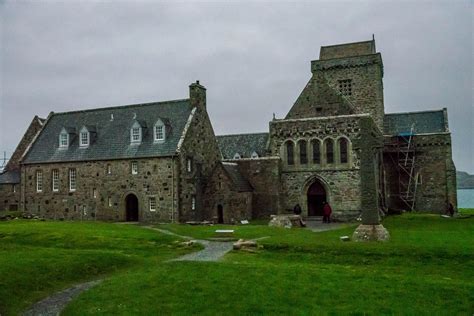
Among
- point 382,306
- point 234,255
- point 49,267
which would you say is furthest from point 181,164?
point 382,306

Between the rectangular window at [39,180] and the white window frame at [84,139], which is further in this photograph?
the rectangular window at [39,180]

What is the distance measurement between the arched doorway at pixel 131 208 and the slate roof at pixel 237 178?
9.48 meters

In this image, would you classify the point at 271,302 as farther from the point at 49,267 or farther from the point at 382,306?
the point at 49,267

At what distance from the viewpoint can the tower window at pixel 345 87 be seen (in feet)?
209

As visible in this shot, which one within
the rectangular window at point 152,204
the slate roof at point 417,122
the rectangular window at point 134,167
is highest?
the slate roof at point 417,122

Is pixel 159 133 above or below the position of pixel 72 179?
above

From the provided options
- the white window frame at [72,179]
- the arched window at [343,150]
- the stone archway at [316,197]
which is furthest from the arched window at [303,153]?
the white window frame at [72,179]

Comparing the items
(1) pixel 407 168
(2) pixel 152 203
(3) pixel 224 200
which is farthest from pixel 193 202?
(1) pixel 407 168

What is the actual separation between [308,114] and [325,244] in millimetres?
29558

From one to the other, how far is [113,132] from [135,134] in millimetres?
3662

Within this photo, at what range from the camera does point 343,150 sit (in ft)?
157

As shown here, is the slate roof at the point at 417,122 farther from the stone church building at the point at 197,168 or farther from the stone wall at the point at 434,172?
the stone wall at the point at 434,172

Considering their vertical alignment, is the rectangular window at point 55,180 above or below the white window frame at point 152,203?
above

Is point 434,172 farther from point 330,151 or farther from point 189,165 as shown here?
point 189,165
